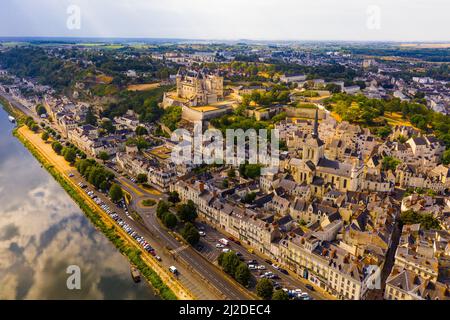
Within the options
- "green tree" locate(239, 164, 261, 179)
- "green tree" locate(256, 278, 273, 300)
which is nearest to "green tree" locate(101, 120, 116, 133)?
"green tree" locate(239, 164, 261, 179)

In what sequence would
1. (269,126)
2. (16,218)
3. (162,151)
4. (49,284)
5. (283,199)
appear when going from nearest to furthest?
1. (49,284)
2. (283,199)
3. (16,218)
4. (162,151)
5. (269,126)

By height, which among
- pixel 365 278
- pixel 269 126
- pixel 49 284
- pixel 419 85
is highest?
pixel 419 85

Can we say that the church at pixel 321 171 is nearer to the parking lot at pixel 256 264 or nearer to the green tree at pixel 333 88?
the parking lot at pixel 256 264

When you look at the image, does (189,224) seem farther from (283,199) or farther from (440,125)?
(440,125)

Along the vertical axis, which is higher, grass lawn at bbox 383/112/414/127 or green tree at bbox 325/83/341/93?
green tree at bbox 325/83/341/93

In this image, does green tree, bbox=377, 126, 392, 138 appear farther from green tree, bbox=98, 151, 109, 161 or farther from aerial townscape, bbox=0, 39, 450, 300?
green tree, bbox=98, 151, 109, 161
